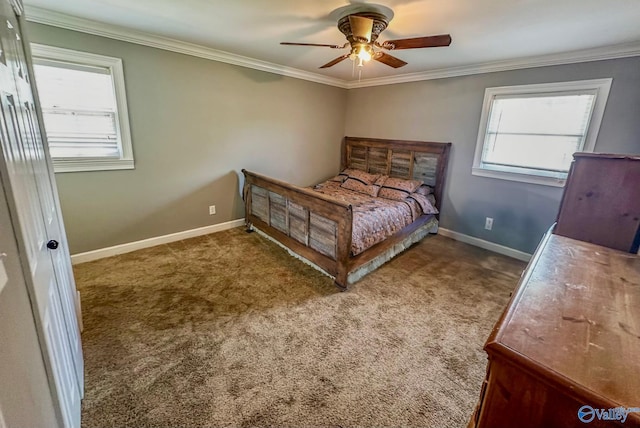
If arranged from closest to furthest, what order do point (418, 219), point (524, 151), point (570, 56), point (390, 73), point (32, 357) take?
point (32, 357)
point (570, 56)
point (524, 151)
point (418, 219)
point (390, 73)

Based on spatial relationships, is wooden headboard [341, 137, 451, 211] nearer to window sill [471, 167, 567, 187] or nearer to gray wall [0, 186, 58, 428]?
window sill [471, 167, 567, 187]

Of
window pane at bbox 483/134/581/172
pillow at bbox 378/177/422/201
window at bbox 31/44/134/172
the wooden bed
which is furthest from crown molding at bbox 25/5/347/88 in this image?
window pane at bbox 483/134/581/172

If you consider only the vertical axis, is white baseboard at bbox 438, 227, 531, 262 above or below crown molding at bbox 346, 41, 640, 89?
below

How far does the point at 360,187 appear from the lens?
4141 millimetres

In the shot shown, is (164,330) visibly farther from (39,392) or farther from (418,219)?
(418,219)

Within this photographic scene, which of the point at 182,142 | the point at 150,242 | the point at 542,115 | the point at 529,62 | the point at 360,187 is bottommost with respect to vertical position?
the point at 150,242

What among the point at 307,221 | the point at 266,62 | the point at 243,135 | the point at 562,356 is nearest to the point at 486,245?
the point at 307,221

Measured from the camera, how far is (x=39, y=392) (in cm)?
81

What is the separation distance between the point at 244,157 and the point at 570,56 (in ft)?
12.4

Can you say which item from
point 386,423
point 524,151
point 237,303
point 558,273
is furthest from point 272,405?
point 524,151

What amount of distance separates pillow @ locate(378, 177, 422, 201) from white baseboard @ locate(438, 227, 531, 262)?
2.66 ft

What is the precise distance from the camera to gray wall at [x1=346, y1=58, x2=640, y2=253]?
2602mm

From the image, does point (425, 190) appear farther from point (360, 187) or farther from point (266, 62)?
point (266, 62)

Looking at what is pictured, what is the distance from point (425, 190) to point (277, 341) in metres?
2.90
